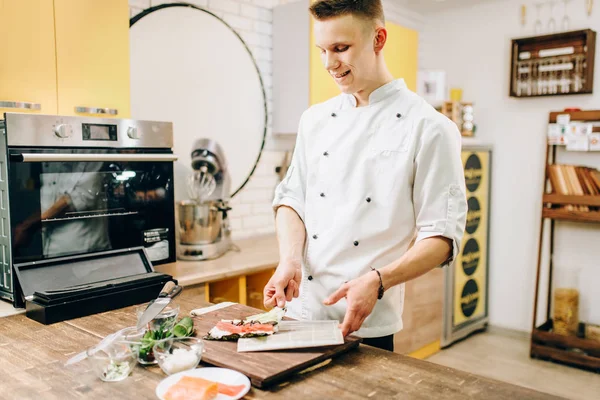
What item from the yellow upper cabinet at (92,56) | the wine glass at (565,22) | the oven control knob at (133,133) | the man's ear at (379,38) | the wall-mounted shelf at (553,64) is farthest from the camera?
the wine glass at (565,22)

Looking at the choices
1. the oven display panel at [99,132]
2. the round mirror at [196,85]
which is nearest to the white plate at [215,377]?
the oven display panel at [99,132]

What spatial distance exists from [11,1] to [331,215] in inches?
54.1

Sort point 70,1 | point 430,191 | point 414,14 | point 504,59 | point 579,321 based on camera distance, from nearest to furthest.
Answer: point 430,191, point 70,1, point 579,321, point 504,59, point 414,14

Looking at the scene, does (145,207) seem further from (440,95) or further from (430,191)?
(440,95)

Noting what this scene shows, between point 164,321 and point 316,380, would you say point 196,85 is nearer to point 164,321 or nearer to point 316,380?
point 164,321

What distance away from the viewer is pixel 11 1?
1.91m

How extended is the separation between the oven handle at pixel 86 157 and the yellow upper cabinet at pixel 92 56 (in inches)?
7.4

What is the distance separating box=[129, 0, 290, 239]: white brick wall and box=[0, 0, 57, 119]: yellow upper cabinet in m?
1.34

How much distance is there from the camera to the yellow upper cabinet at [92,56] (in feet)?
6.85

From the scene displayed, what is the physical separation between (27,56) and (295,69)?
175 cm

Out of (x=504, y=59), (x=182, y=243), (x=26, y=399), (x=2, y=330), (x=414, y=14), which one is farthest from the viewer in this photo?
→ (x=414, y=14)

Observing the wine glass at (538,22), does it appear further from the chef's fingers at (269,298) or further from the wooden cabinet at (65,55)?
the chef's fingers at (269,298)

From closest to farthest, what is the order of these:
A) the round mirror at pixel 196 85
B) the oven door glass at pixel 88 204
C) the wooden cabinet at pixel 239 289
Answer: the oven door glass at pixel 88 204, the wooden cabinet at pixel 239 289, the round mirror at pixel 196 85

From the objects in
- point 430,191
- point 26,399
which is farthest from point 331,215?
point 26,399
